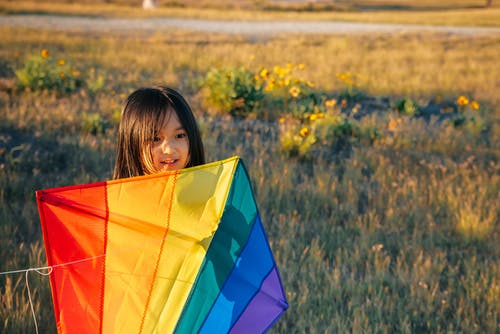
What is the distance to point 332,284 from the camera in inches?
114

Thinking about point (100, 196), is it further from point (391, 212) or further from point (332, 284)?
point (391, 212)

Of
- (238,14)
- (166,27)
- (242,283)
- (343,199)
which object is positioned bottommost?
(343,199)

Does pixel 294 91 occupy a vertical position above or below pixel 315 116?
above

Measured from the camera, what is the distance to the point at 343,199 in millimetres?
A: 4211

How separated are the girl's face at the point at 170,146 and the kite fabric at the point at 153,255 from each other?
0.94ft

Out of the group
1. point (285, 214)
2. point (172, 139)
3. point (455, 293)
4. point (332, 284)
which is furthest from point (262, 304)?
point (285, 214)

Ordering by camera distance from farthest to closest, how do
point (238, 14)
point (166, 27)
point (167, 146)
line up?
point (238, 14) < point (166, 27) < point (167, 146)

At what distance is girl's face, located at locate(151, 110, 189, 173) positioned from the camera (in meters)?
1.85

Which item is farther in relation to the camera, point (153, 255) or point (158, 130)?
Result: point (158, 130)

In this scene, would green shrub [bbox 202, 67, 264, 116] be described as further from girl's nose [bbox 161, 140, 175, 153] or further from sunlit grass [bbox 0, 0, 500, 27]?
sunlit grass [bbox 0, 0, 500, 27]

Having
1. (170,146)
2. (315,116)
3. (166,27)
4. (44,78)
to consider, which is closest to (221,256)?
(170,146)

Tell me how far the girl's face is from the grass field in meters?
1.18

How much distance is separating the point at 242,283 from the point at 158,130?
662 mm

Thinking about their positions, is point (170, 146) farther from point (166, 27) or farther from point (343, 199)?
point (166, 27)
